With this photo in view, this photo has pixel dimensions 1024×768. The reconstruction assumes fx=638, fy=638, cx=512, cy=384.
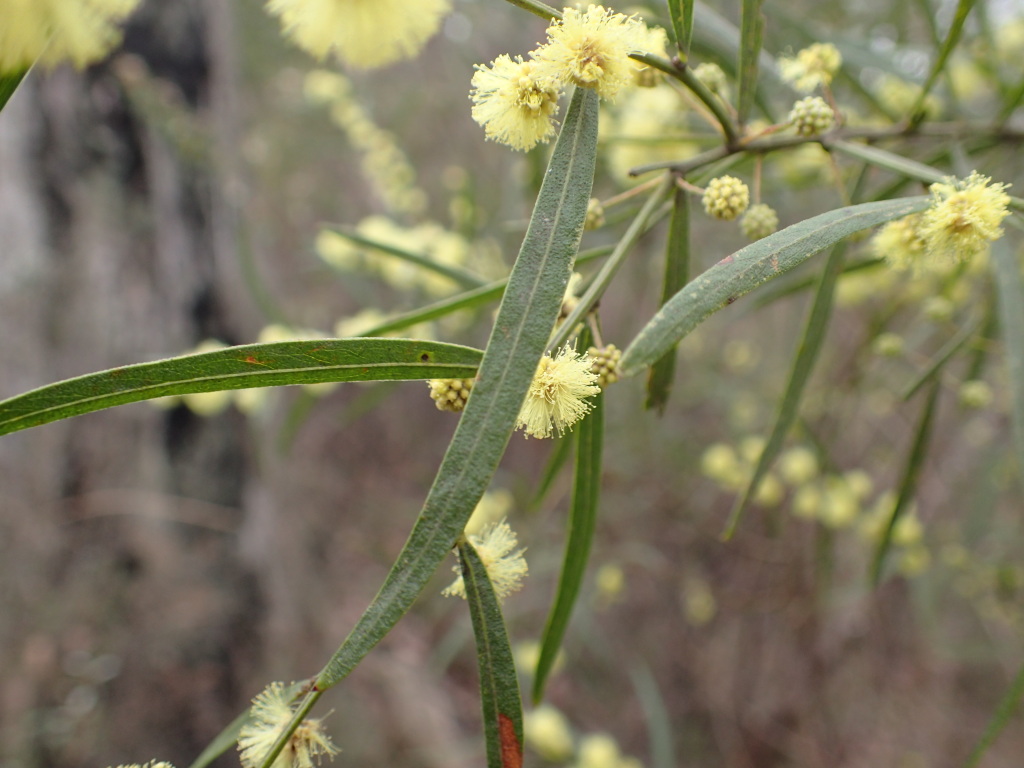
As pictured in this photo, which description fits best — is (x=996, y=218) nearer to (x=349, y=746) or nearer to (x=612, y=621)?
(x=349, y=746)

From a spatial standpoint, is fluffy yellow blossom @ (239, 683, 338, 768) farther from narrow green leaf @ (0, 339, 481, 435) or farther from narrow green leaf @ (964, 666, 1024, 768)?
narrow green leaf @ (964, 666, 1024, 768)

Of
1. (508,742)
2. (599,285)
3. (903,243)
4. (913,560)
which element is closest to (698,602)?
(913,560)

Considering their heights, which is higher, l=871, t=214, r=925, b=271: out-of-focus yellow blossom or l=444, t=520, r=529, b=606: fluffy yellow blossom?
l=871, t=214, r=925, b=271: out-of-focus yellow blossom

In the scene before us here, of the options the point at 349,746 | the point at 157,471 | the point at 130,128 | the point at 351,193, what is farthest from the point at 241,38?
the point at 349,746

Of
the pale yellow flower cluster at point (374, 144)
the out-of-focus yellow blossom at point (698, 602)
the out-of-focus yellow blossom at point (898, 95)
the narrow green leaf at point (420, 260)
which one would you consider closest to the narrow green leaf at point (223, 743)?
the narrow green leaf at point (420, 260)

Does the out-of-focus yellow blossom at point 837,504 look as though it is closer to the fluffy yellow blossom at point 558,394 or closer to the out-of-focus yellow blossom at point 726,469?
the out-of-focus yellow blossom at point 726,469

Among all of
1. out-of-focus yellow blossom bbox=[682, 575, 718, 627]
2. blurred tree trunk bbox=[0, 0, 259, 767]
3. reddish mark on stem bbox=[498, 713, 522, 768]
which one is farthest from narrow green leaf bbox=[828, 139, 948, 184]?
out-of-focus yellow blossom bbox=[682, 575, 718, 627]

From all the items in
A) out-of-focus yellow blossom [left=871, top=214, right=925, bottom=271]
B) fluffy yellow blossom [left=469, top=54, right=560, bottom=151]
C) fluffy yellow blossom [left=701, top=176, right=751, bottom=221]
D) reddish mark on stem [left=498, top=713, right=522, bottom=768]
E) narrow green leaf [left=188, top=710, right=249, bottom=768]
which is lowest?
narrow green leaf [left=188, top=710, right=249, bottom=768]
